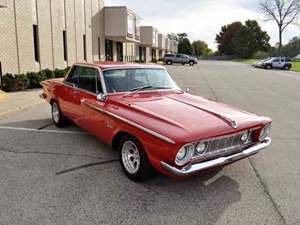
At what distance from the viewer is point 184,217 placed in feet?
11.1

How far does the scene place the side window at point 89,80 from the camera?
17.6 ft

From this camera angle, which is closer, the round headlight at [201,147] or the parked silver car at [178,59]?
the round headlight at [201,147]

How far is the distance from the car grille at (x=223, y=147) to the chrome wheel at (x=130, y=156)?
3.01ft

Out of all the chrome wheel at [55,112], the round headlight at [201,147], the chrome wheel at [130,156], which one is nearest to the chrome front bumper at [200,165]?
the round headlight at [201,147]

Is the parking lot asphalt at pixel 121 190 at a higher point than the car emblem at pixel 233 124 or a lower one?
lower

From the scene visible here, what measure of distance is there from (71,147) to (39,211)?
7.45ft

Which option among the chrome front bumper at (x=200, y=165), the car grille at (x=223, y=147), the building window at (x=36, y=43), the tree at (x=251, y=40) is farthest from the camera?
the tree at (x=251, y=40)

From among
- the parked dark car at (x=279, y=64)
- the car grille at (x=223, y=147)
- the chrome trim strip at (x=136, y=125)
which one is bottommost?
the car grille at (x=223, y=147)

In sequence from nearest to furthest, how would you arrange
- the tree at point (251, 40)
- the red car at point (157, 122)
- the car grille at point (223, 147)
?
the red car at point (157, 122), the car grille at point (223, 147), the tree at point (251, 40)

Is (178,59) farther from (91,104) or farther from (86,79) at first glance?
(91,104)

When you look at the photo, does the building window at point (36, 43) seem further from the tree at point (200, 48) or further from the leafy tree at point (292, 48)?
the tree at point (200, 48)

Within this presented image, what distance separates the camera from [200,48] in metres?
134

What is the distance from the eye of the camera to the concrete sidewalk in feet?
29.2

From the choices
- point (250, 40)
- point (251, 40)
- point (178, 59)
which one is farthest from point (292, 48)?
point (178, 59)
